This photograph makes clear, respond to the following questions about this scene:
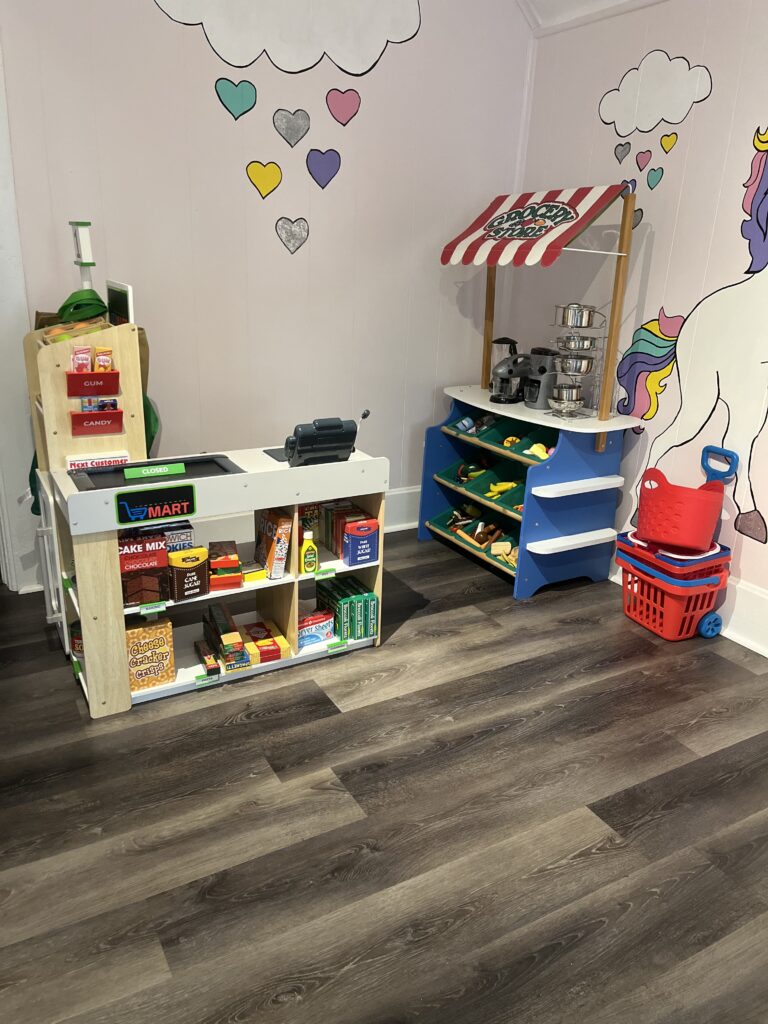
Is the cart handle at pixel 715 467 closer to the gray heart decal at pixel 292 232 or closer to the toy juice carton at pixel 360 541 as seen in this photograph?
the toy juice carton at pixel 360 541

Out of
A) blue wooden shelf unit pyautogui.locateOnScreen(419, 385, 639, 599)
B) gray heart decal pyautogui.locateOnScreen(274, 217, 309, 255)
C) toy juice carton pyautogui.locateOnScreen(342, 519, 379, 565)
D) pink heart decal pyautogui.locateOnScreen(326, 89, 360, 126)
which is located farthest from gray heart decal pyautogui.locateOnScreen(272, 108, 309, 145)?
toy juice carton pyautogui.locateOnScreen(342, 519, 379, 565)

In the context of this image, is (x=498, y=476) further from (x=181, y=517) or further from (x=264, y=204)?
(x=181, y=517)

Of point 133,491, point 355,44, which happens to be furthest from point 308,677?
point 355,44

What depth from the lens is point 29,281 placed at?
3.01 meters

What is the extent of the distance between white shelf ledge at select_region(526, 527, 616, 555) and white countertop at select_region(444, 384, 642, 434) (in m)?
0.48

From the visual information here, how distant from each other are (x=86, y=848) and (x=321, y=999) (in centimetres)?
75

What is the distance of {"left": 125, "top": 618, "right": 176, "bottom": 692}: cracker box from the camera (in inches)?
99.3

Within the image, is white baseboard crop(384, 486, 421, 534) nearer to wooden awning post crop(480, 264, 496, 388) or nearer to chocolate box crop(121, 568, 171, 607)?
wooden awning post crop(480, 264, 496, 388)

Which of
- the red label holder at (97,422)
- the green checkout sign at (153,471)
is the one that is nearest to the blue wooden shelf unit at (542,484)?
the green checkout sign at (153,471)

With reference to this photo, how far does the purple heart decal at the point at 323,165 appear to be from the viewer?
345 cm

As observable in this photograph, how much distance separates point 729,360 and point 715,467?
0.44m

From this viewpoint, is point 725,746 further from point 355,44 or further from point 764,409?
point 355,44

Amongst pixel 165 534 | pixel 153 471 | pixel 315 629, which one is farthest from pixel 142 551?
pixel 315 629

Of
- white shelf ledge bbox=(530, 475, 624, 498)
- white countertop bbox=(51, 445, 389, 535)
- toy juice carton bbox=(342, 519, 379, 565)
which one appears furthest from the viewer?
white shelf ledge bbox=(530, 475, 624, 498)
